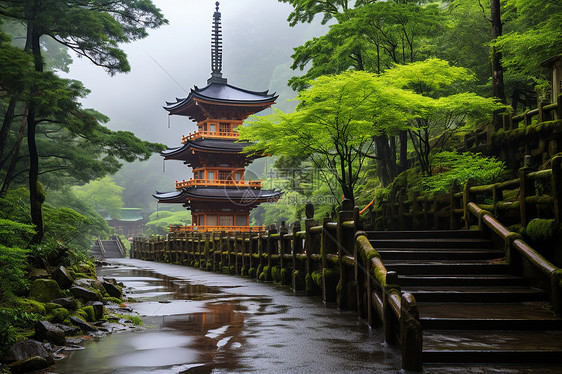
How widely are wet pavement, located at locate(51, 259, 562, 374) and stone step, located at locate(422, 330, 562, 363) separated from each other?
0.14m

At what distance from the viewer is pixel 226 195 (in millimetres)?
36312

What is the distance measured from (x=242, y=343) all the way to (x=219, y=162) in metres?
31.1

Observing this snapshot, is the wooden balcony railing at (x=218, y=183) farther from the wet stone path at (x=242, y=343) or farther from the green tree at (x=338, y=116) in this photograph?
the wet stone path at (x=242, y=343)

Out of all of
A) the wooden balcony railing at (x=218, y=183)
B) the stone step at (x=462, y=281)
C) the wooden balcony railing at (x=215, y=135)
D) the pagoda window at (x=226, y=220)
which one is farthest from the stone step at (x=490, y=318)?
the pagoda window at (x=226, y=220)

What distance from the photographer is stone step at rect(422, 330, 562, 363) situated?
558cm

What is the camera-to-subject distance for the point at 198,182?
36312mm

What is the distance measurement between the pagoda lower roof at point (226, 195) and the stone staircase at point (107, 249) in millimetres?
17219

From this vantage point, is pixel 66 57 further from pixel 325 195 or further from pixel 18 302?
pixel 18 302

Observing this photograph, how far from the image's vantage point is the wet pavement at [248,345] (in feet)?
19.0

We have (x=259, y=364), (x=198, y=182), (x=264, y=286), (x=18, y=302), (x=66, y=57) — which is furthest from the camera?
(x=66, y=57)

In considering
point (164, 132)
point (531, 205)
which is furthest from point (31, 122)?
point (164, 132)

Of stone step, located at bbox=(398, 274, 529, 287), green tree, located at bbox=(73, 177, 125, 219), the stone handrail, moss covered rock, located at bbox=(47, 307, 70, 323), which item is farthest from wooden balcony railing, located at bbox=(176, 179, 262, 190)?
green tree, located at bbox=(73, 177, 125, 219)

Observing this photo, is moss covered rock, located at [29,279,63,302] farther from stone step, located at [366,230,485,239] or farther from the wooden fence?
stone step, located at [366,230,485,239]

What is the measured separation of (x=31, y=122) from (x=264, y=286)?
8428 millimetres
